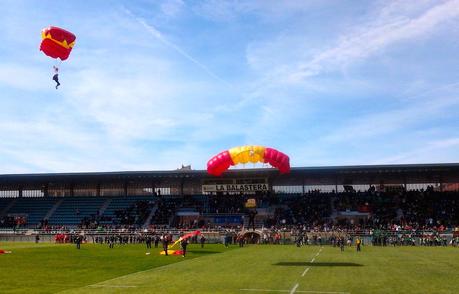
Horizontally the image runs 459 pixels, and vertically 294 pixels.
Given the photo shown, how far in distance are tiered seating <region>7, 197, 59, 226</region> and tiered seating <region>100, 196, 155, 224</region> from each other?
29.9 feet

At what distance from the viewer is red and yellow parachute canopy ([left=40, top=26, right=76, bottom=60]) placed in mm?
27984

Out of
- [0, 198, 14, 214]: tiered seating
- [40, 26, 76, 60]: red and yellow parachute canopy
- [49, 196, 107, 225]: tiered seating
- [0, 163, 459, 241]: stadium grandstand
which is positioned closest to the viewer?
[40, 26, 76, 60]: red and yellow parachute canopy

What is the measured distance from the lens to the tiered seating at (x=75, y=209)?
233 ft

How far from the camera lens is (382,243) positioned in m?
50.9

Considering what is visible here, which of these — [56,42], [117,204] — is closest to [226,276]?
[56,42]

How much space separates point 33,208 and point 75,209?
667 centimetres

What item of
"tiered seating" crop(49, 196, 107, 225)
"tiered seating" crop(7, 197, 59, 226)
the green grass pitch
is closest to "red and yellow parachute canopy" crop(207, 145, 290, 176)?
the green grass pitch

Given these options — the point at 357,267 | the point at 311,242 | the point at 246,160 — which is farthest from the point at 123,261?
the point at 311,242

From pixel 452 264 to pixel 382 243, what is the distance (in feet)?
75.7

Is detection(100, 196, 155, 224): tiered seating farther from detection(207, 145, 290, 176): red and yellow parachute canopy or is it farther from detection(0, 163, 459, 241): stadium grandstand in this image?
detection(207, 145, 290, 176): red and yellow parachute canopy

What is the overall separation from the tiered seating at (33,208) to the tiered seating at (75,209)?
1.91m

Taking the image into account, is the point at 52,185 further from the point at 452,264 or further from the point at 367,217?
the point at 452,264

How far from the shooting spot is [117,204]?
245 ft

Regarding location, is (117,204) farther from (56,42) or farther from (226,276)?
(226,276)
